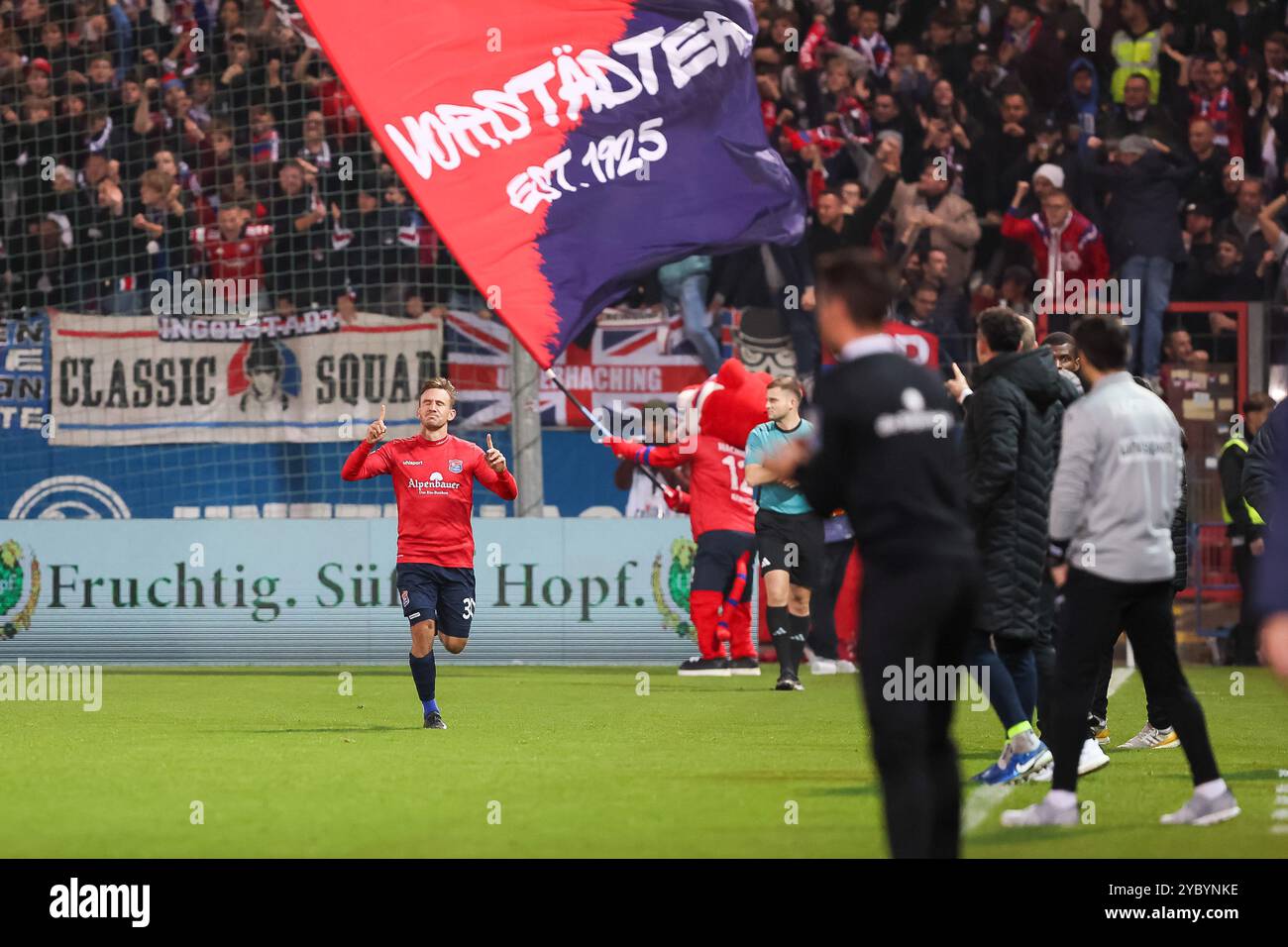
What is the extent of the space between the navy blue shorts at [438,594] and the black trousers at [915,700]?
6.08 m

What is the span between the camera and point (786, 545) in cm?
1435

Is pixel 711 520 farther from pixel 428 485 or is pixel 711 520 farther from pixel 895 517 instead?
A: pixel 895 517

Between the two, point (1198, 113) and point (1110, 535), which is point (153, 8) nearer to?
point (1198, 113)

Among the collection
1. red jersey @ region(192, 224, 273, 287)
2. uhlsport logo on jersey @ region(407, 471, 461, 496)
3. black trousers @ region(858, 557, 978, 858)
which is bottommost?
black trousers @ region(858, 557, 978, 858)

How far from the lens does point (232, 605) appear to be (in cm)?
1673

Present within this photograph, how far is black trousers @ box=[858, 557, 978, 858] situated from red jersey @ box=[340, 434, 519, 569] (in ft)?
20.2

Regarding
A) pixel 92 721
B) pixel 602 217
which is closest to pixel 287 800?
pixel 92 721

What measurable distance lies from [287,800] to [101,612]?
930cm

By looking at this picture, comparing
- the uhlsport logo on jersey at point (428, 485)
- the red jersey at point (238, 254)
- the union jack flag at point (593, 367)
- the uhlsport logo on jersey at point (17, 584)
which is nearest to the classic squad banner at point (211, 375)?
the union jack flag at point (593, 367)

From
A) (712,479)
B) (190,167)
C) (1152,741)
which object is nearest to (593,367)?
(712,479)

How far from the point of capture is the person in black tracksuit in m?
5.36

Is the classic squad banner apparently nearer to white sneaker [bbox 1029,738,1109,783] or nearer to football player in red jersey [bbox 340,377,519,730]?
football player in red jersey [bbox 340,377,519,730]

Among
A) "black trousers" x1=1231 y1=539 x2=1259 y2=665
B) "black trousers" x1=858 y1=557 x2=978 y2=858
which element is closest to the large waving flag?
"black trousers" x1=1231 y1=539 x2=1259 y2=665

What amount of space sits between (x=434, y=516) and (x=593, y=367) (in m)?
7.12
